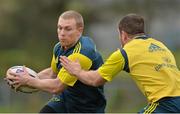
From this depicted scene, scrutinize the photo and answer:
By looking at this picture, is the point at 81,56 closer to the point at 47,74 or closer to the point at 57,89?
the point at 57,89

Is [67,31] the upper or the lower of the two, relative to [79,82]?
upper

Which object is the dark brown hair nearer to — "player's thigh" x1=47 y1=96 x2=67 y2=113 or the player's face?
the player's face

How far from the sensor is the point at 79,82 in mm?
10164

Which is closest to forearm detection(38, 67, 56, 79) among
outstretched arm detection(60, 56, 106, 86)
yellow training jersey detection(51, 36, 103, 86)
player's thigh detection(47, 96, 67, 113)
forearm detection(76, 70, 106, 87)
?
player's thigh detection(47, 96, 67, 113)

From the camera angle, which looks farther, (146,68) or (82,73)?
(82,73)

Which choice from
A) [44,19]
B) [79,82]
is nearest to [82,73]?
[79,82]

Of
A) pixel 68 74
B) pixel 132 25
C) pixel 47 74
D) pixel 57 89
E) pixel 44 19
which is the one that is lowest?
pixel 44 19

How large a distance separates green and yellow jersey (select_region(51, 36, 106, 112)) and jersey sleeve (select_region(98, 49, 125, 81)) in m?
0.59

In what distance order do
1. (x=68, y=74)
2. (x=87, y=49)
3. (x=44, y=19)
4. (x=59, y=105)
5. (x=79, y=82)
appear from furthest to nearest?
(x=44, y=19), (x=59, y=105), (x=79, y=82), (x=87, y=49), (x=68, y=74)

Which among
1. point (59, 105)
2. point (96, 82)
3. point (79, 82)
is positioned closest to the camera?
point (96, 82)

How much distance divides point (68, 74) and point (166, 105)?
4.43 ft

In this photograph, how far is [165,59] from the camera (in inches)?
365

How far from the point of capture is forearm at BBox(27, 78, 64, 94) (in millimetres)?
9711

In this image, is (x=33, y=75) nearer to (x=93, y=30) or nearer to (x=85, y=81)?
(x=85, y=81)
